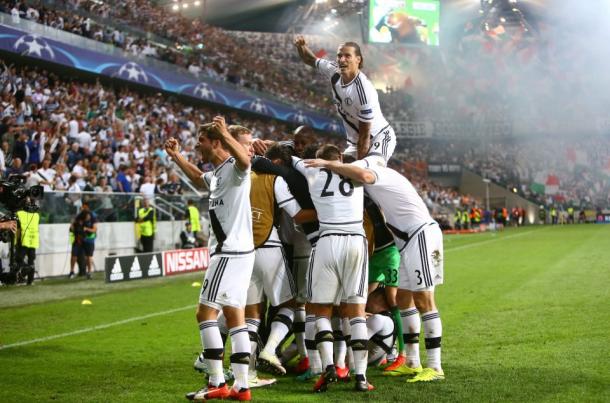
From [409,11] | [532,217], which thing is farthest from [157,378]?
[532,217]

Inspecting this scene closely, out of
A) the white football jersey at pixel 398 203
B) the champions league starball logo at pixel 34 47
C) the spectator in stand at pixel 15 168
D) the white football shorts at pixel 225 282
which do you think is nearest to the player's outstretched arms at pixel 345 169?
the white football jersey at pixel 398 203

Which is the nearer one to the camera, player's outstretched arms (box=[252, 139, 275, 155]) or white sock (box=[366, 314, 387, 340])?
white sock (box=[366, 314, 387, 340])

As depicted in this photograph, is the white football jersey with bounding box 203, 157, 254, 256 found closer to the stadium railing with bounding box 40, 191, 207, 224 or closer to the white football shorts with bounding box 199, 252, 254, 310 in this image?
the white football shorts with bounding box 199, 252, 254, 310

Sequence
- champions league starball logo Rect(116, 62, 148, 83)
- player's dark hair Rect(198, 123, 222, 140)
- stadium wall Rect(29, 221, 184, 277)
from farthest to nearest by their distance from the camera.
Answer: champions league starball logo Rect(116, 62, 148, 83) → stadium wall Rect(29, 221, 184, 277) → player's dark hair Rect(198, 123, 222, 140)

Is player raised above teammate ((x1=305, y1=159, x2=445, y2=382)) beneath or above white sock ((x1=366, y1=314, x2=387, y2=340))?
above

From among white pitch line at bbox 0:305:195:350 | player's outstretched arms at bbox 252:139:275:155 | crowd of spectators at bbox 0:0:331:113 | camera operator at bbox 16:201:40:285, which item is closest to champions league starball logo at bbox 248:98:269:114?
crowd of spectators at bbox 0:0:331:113

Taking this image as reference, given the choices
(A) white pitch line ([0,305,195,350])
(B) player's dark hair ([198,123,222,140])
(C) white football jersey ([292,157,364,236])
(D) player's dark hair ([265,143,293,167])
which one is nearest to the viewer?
(B) player's dark hair ([198,123,222,140])

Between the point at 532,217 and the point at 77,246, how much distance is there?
151 feet

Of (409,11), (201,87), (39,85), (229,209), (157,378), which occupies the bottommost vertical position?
(157,378)

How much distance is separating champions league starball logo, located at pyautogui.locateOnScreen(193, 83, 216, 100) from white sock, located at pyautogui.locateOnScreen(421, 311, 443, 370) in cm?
3095

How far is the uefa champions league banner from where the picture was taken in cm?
2564

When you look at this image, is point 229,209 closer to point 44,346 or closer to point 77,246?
point 44,346

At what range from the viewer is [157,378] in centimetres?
729

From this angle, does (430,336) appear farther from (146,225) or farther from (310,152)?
(146,225)
